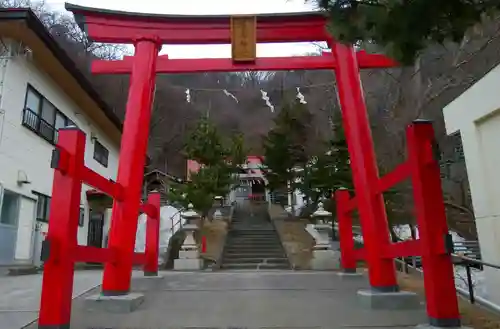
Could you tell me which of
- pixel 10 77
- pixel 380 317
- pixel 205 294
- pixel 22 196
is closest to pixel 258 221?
pixel 22 196

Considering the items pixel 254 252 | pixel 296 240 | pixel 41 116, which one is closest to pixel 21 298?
pixel 41 116

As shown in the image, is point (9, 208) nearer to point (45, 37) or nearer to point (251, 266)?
point (45, 37)

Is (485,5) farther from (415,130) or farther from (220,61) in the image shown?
(220,61)

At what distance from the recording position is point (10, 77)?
10234 mm

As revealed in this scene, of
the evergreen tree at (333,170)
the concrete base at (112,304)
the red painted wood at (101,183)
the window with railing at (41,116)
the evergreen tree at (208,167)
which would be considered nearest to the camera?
the red painted wood at (101,183)

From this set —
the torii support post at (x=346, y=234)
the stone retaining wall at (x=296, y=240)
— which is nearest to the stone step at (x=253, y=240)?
the stone retaining wall at (x=296, y=240)

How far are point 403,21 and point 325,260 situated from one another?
30.4 ft

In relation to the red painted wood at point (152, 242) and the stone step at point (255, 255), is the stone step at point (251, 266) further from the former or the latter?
the red painted wood at point (152, 242)

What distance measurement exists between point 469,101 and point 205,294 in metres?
4.74

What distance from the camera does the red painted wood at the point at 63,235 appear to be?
3787 mm

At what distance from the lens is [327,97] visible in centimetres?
2228

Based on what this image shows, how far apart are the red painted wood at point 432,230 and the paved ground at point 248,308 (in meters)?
→ 0.58

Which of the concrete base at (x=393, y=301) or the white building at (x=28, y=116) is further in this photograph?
the white building at (x=28, y=116)

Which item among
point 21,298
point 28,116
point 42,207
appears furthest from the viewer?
point 42,207
